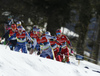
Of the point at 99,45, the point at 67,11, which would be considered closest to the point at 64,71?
the point at 67,11

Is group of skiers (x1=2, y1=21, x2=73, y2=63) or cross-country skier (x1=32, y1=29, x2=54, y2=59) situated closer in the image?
cross-country skier (x1=32, y1=29, x2=54, y2=59)

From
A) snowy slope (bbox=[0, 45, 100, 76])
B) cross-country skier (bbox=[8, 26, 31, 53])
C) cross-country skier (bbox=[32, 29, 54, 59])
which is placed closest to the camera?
snowy slope (bbox=[0, 45, 100, 76])

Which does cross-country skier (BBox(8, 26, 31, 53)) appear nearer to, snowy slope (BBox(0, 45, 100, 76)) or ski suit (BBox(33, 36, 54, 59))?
ski suit (BBox(33, 36, 54, 59))

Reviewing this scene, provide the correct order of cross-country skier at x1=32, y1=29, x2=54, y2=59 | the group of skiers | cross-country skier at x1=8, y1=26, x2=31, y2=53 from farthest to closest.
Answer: cross-country skier at x1=8, y1=26, x2=31, y2=53 < the group of skiers < cross-country skier at x1=32, y1=29, x2=54, y2=59

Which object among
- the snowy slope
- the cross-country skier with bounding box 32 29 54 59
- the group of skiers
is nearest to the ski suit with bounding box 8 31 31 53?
the group of skiers

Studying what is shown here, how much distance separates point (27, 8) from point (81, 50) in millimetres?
4948

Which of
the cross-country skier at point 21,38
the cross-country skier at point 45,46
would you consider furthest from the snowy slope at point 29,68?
the cross-country skier at point 21,38

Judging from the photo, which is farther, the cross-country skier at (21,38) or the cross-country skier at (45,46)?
the cross-country skier at (21,38)

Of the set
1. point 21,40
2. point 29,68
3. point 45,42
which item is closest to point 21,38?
point 21,40

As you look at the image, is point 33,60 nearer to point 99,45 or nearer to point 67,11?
point 67,11

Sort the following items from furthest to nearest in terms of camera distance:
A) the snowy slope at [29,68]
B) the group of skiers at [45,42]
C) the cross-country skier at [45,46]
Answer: the group of skiers at [45,42], the cross-country skier at [45,46], the snowy slope at [29,68]

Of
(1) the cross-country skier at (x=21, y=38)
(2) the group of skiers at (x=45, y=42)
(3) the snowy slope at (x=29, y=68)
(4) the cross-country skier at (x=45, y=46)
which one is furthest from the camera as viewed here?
(1) the cross-country skier at (x=21, y=38)

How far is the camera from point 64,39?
8523 mm

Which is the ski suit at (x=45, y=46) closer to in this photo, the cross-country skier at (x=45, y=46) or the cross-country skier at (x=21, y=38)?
the cross-country skier at (x=45, y=46)
